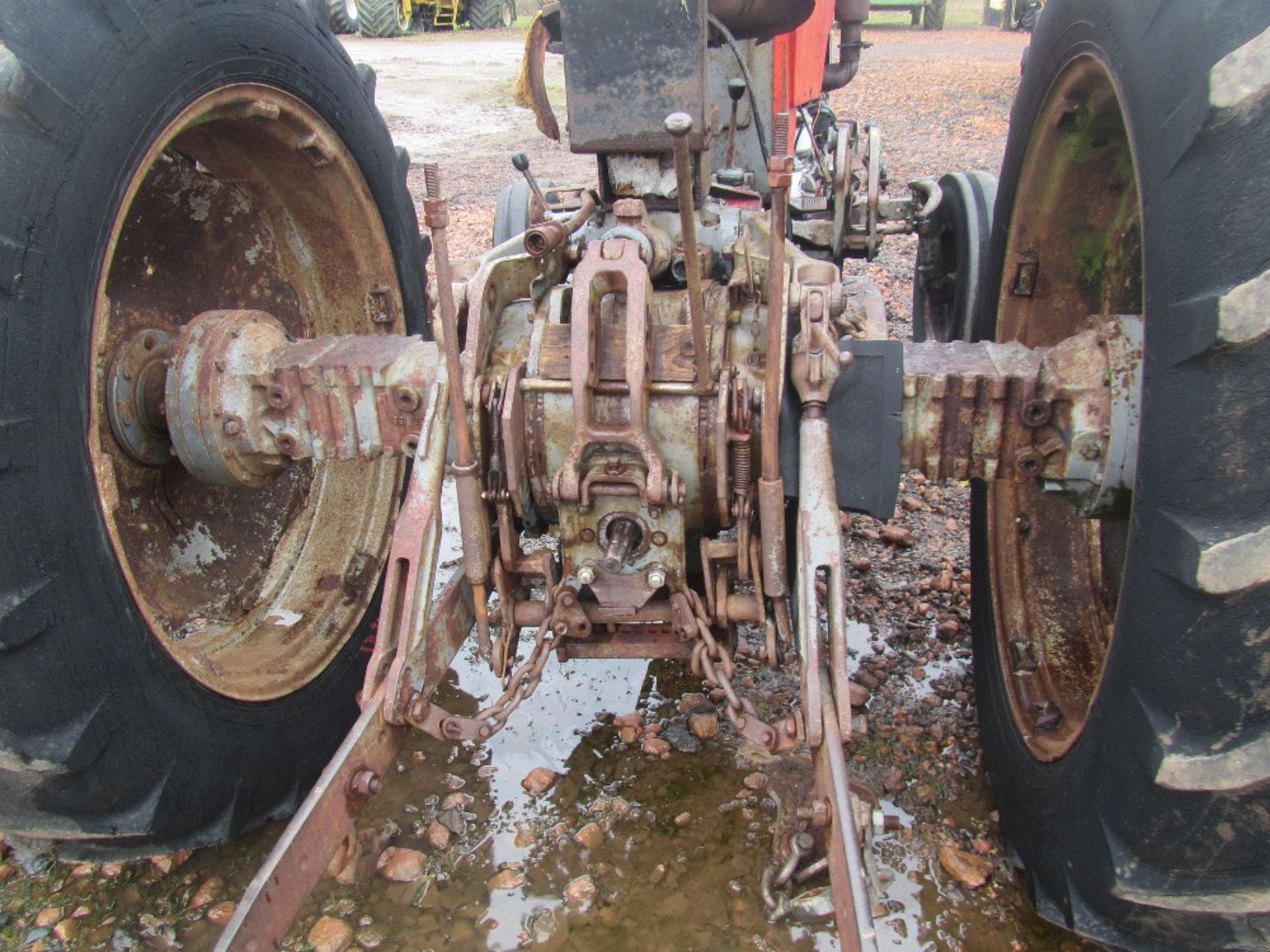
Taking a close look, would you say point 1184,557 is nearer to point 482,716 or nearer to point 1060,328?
point 482,716

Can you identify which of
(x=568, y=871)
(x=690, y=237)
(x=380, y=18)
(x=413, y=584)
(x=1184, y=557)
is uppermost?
(x=380, y=18)

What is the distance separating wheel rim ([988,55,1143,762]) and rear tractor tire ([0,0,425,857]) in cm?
170

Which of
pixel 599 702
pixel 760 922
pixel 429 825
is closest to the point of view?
pixel 760 922

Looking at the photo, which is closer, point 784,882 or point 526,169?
point 784,882

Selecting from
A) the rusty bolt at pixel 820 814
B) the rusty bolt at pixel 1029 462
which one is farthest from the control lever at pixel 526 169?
the rusty bolt at pixel 820 814

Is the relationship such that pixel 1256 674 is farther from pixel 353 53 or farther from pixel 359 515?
pixel 353 53

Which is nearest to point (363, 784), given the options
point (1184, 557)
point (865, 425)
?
point (865, 425)

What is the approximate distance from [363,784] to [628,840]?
840mm

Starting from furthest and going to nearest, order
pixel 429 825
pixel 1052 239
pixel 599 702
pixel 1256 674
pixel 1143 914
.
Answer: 1. pixel 599 702
2. pixel 1052 239
3. pixel 429 825
4. pixel 1143 914
5. pixel 1256 674

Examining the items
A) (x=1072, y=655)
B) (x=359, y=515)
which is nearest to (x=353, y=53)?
(x=359, y=515)

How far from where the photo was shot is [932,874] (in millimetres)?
2258

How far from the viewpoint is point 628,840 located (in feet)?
7.77

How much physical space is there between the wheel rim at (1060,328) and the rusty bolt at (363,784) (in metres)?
1.37

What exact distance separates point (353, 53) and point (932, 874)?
1811 cm
